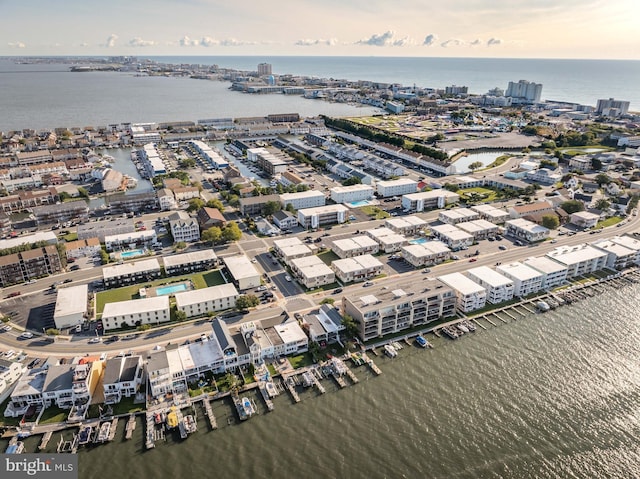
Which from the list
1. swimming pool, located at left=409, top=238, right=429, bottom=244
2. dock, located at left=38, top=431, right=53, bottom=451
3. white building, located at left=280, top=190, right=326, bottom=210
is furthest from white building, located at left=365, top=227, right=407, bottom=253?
dock, located at left=38, top=431, right=53, bottom=451

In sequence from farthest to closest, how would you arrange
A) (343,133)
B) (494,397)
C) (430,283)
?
(343,133), (430,283), (494,397)

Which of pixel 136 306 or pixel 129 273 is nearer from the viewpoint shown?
pixel 136 306

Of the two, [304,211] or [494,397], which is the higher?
[304,211]

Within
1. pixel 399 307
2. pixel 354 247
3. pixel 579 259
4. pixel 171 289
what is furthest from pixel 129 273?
pixel 579 259

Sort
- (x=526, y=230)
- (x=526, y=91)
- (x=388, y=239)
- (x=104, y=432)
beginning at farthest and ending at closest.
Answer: (x=526, y=91) < (x=526, y=230) < (x=388, y=239) < (x=104, y=432)

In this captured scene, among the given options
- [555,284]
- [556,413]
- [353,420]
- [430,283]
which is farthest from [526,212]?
[353,420]

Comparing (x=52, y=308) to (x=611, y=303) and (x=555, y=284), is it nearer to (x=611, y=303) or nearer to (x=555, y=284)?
(x=555, y=284)

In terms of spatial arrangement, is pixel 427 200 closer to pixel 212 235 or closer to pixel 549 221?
pixel 549 221
